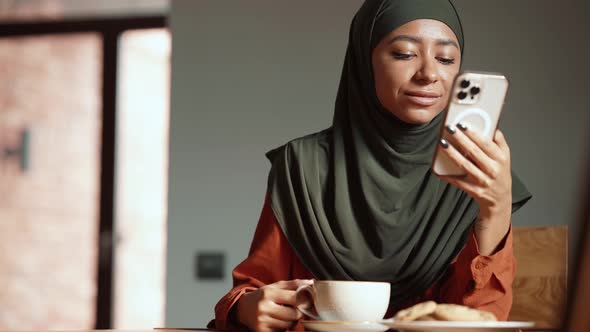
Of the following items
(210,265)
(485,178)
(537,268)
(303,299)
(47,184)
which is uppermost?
(485,178)

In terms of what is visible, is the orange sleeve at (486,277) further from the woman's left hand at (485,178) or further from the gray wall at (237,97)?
the gray wall at (237,97)

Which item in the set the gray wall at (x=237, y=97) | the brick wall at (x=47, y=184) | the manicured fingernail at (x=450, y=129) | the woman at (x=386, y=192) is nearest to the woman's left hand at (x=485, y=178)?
the manicured fingernail at (x=450, y=129)

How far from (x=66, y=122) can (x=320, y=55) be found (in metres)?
1.74

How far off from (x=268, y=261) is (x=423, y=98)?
0.35 m

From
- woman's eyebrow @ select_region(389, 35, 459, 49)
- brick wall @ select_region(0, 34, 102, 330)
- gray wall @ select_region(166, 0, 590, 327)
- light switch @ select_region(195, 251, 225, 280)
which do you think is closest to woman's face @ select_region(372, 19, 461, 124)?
woman's eyebrow @ select_region(389, 35, 459, 49)

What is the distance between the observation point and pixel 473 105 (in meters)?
0.79

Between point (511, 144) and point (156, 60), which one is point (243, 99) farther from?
point (156, 60)

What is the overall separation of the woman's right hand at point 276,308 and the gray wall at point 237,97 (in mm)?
1785

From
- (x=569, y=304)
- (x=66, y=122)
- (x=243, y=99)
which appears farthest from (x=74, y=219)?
(x=569, y=304)

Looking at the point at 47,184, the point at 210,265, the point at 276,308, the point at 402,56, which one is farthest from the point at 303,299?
the point at 47,184

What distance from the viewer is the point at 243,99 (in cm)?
277

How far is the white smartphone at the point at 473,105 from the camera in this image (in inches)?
30.1

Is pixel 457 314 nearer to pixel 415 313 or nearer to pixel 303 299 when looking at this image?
pixel 415 313

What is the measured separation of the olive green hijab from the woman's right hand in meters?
0.25
